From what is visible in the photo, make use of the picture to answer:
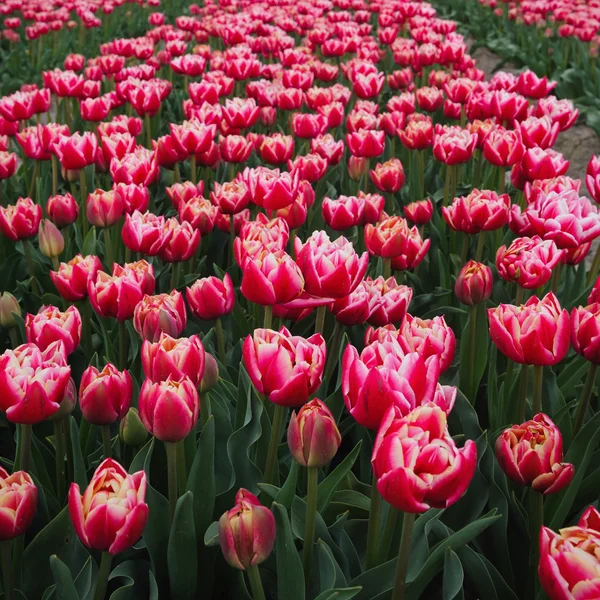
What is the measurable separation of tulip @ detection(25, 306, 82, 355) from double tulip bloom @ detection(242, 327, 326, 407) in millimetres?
455

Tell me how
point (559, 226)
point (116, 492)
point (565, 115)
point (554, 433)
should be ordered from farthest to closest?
1. point (565, 115)
2. point (559, 226)
3. point (554, 433)
4. point (116, 492)

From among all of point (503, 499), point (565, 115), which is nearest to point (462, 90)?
point (565, 115)

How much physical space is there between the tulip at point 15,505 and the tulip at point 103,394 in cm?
19

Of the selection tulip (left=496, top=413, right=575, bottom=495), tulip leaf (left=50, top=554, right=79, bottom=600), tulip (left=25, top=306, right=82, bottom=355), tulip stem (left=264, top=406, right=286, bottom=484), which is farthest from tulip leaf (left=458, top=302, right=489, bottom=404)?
tulip leaf (left=50, top=554, right=79, bottom=600)

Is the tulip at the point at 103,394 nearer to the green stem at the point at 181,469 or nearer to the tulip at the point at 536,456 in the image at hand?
the green stem at the point at 181,469

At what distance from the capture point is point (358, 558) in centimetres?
129

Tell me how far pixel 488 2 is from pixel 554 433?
920 centimetres

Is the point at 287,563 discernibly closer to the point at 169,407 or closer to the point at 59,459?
the point at 169,407

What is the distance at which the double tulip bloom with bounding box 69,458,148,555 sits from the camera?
97cm

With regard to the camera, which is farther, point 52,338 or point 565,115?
point 565,115

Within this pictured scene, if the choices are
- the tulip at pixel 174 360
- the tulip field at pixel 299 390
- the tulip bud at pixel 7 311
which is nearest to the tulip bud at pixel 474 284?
the tulip field at pixel 299 390

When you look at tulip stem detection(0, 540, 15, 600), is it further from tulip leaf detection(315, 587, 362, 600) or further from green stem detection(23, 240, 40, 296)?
green stem detection(23, 240, 40, 296)

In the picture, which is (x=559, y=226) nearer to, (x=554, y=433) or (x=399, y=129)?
(x=554, y=433)

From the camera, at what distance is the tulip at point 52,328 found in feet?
4.49
